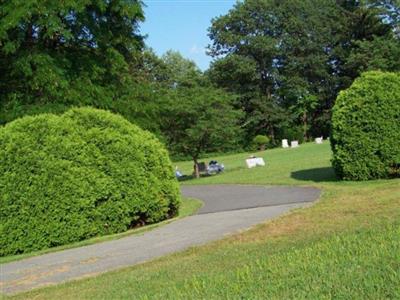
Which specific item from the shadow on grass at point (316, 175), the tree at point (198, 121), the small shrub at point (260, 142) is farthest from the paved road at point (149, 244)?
the small shrub at point (260, 142)

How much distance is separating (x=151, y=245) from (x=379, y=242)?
4614 mm

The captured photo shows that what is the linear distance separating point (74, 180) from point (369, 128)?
27.8 feet

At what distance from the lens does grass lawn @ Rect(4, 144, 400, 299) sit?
15.7 ft

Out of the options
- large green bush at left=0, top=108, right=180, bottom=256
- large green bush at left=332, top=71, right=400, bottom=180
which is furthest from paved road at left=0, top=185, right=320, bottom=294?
large green bush at left=332, top=71, right=400, bottom=180

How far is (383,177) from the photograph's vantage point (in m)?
15.6

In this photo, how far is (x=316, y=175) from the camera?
19.1 meters

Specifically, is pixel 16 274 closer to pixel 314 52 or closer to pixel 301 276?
pixel 301 276

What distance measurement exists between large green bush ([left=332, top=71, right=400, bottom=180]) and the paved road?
1822 millimetres

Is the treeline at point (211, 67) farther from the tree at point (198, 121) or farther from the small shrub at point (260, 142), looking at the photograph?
the small shrub at point (260, 142)

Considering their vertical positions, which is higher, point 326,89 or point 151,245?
point 326,89

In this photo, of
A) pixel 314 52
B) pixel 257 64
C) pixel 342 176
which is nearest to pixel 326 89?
pixel 314 52

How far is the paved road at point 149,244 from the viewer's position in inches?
327

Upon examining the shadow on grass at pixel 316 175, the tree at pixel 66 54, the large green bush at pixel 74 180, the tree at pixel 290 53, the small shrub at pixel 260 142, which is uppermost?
the tree at pixel 290 53

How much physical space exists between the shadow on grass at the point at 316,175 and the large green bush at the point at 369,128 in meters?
1.35
